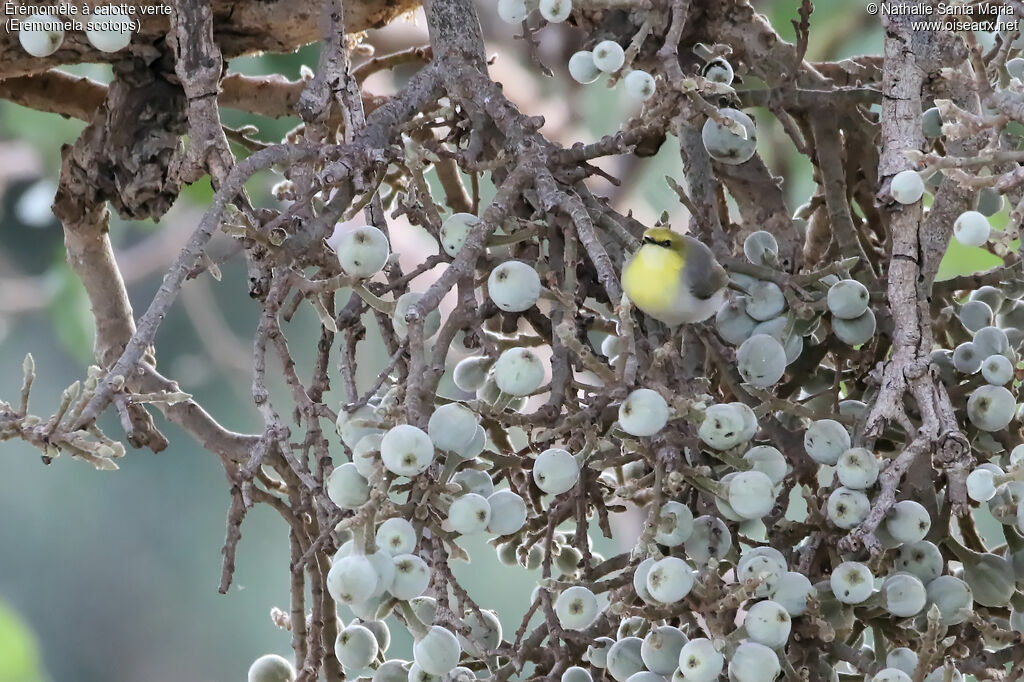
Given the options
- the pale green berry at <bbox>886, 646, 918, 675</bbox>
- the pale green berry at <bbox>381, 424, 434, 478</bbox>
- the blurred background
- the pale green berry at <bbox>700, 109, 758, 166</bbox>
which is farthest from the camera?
the blurred background

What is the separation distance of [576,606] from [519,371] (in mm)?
141

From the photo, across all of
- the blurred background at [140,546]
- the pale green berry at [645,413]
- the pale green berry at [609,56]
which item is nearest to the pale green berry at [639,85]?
the pale green berry at [609,56]

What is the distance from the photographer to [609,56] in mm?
634

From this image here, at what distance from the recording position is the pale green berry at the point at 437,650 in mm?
488

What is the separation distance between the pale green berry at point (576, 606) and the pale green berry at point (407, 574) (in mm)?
107

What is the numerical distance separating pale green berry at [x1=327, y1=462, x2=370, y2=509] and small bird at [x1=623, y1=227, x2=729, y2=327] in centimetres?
16

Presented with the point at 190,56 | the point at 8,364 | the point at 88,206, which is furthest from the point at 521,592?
the point at 190,56

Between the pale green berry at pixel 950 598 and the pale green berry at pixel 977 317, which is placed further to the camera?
the pale green berry at pixel 977 317

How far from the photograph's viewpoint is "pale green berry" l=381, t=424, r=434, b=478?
436 mm

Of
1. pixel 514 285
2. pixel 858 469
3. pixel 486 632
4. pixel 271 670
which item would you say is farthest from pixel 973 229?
pixel 271 670

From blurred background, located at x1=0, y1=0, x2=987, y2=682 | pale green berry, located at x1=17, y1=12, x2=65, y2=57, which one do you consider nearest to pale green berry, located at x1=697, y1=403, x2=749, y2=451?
pale green berry, located at x1=17, y1=12, x2=65, y2=57

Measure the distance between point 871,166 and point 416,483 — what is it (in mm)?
499

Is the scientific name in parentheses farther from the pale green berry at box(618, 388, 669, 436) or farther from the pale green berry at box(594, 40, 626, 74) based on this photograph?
the pale green berry at box(618, 388, 669, 436)

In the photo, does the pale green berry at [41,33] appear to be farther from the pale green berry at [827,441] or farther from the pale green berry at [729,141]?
the pale green berry at [827,441]
